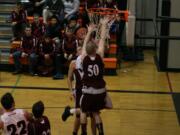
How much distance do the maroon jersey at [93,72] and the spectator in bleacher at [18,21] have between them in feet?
23.7

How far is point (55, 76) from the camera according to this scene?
14.1 m

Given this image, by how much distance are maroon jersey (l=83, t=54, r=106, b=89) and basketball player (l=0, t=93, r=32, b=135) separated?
164 cm

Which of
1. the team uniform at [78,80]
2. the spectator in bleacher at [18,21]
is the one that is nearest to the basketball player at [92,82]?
the team uniform at [78,80]

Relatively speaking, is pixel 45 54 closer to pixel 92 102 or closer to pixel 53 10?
pixel 53 10

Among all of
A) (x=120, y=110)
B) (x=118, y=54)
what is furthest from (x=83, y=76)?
(x=118, y=54)

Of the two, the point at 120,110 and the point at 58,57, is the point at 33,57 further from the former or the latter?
the point at 120,110

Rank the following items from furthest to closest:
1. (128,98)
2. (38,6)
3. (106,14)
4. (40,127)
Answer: (38,6) < (128,98) < (106,14) < (40,127)

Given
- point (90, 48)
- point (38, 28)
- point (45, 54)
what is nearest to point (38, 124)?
point (90, 48)

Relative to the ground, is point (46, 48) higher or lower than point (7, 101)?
lower

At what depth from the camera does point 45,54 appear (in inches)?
567

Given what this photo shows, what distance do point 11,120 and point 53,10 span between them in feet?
28.6

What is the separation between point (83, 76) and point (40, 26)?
21.7ft

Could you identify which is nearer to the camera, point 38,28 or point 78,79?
point 78,79

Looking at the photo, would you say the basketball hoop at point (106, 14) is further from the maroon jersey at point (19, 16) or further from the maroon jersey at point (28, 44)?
the maroon jersey at point (19, 16)
